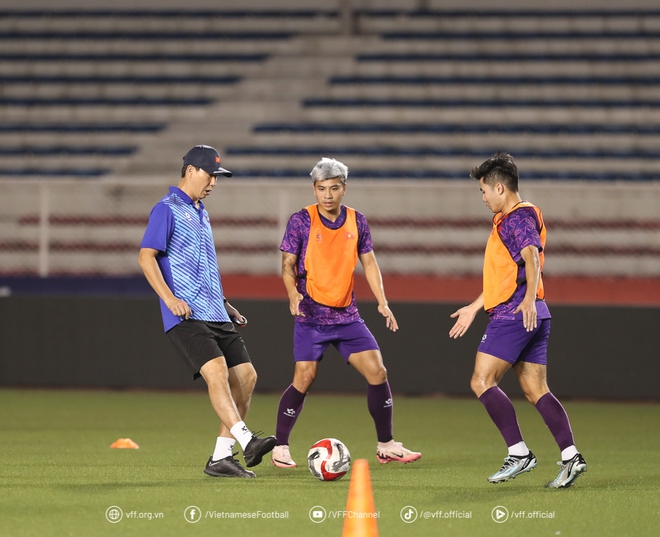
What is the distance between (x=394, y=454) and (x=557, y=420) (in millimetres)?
1476

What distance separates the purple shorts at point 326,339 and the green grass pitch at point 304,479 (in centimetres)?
75

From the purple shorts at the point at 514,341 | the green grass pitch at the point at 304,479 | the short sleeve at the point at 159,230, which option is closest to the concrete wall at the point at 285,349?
the green grass pitch at the point at 304,479

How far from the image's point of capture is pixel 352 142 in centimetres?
1920

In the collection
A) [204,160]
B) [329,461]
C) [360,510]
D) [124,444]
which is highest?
[204,160]

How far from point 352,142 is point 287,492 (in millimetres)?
13557

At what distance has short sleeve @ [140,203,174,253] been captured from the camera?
259 inches

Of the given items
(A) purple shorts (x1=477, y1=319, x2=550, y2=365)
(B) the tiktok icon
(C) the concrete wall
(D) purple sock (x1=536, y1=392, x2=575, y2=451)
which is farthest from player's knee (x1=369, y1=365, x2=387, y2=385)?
(C) the concrete wall

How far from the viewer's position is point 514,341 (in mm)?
6441

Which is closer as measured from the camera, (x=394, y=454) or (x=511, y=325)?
(x=511, y=325)

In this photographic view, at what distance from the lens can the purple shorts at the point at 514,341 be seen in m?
6.44

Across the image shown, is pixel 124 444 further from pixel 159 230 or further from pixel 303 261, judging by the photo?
pixel 159 230

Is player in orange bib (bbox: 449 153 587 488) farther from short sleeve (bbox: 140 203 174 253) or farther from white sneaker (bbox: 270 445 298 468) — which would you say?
short sleeve (bbox: 140 203 174 253)

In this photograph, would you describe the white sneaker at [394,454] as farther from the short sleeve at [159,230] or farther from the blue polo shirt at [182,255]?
the short sleeve at [159,230]

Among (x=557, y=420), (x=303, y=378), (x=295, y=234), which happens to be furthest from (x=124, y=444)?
(x=557, y=420)
